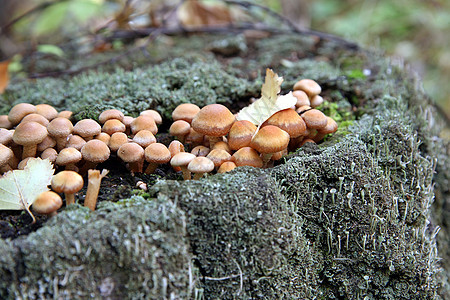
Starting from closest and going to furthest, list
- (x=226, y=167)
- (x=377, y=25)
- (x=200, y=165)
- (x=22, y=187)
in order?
(x=22, y=187) < (x=200, y=165) < (x=226, y=167) < (x=377, y=25)

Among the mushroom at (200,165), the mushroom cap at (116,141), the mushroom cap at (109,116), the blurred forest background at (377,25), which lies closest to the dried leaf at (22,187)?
the mushroom cap at (116,141)

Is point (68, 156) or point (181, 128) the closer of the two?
point (68, 156)

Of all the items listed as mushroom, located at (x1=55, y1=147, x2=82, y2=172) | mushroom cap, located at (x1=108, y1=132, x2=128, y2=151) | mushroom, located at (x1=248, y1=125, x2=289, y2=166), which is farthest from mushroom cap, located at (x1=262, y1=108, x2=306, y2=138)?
mushroom, located at (x1=55, y1=147, x2=82, y2=172)

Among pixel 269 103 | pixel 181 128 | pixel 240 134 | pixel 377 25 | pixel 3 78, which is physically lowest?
pixel 3 78

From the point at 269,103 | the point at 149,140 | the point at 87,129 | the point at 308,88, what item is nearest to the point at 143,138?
the point at 149,140

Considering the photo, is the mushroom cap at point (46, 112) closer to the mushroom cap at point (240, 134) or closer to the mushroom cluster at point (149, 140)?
the mushroom cluster at point (149, 140)

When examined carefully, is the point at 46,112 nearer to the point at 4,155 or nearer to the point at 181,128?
the point at 4,155

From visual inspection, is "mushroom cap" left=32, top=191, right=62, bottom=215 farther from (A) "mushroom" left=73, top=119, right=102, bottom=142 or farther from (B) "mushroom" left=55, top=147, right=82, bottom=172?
(A) "mushroom" left=73, top=119, right=102, bottom=142
